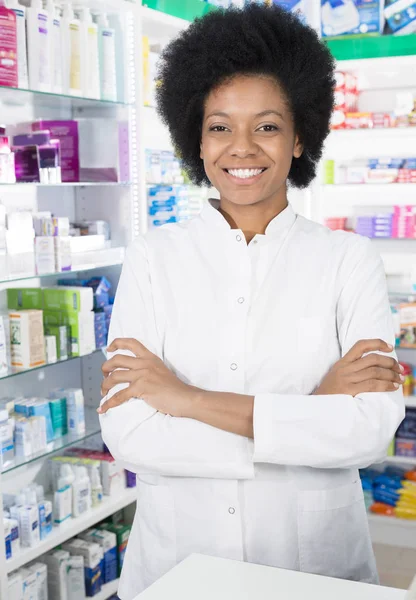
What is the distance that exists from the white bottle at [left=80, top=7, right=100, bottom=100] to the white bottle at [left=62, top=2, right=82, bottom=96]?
0.07 feet

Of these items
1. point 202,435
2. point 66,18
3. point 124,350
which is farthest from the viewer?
point 66,18

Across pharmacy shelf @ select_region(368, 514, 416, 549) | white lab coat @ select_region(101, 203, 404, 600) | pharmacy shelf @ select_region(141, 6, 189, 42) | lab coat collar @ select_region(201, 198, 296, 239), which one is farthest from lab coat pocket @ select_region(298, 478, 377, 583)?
pharmacy shelf @ select_region(368, 514, 416, 549)

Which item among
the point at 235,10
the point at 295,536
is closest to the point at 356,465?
the point at 295,536

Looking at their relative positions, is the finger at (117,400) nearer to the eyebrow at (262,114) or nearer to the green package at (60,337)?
the eyebrow at (262,114)

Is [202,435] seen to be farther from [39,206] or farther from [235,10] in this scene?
[39,206]

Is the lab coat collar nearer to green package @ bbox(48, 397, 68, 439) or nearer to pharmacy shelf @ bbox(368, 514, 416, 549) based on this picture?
green package @ bbox(48, 397, 68, 439)

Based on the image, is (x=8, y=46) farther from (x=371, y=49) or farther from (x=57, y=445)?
(x=371, y=49)

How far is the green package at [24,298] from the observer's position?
9.91ft

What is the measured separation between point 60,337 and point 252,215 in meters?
1.47

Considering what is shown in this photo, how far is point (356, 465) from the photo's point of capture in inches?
60.1

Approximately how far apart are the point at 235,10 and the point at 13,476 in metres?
2.19

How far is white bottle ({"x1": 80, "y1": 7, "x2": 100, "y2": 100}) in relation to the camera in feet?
9.72

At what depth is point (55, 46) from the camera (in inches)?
112

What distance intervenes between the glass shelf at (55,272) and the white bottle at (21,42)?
63 centimetres
